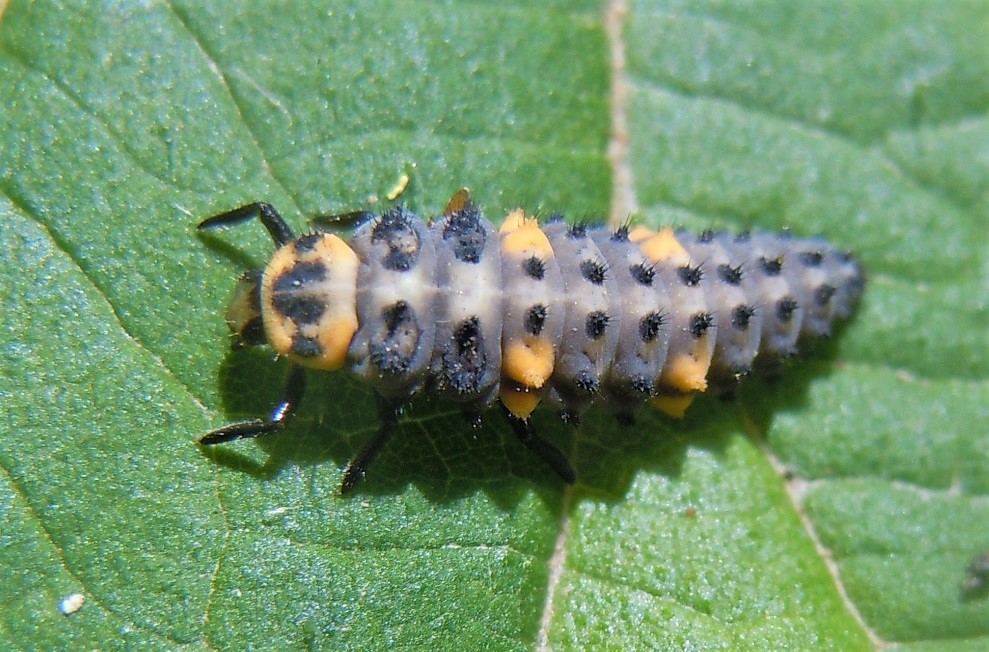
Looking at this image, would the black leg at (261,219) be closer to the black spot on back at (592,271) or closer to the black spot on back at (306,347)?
the black spot on back at (306,347)

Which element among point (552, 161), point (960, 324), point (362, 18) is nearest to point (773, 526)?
point (960, 324)

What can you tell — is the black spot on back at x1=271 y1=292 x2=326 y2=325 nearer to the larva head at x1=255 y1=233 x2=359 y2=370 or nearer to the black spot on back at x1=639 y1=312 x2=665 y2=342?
the larva head at x1=255 y1=233 x2=359 y2=370

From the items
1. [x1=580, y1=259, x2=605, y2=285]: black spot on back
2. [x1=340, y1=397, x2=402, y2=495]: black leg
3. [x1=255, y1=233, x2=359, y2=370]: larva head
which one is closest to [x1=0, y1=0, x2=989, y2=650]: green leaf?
[x1=340, y1=397, x2=402, y2=495]: black leg

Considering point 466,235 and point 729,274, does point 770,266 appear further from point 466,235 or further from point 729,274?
point 466,235

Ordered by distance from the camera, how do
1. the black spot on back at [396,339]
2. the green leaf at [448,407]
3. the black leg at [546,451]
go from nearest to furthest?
1. the black spot on back at [396,339]
2. the green leaf at [448,407]
3. the black leg at [546,451]

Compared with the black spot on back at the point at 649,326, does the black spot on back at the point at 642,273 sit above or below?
above

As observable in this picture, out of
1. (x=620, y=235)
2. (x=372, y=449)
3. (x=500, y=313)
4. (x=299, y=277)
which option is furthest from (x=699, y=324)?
(x=299, y=277)

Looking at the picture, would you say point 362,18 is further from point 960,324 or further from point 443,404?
point 960,324

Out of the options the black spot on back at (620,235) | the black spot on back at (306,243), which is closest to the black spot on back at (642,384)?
the black spot on back at (620,235)
